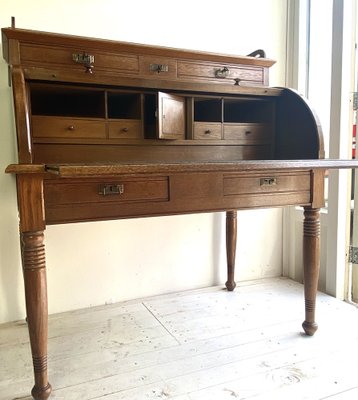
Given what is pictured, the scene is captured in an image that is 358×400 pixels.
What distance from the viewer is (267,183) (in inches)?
52.8

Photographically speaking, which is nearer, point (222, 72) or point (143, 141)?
point (143, 141)

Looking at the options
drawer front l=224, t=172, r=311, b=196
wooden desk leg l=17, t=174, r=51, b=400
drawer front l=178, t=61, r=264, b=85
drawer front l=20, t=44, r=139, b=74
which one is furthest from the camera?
drawer front l=178, t=61, r=264, b=85

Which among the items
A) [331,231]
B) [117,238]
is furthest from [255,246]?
[117,238]

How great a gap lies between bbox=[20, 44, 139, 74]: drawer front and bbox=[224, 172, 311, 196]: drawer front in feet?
2.14

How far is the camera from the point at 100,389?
1185 millimetres

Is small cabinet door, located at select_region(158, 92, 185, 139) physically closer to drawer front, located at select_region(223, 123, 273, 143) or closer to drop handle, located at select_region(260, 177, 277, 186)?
drawer front, located at select_region(223, 123, 273, 143)

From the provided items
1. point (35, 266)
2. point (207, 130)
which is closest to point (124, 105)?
point (207, 130)

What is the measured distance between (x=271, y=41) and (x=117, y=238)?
139cm

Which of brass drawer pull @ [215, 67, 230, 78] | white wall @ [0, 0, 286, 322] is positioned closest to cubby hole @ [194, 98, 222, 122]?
brass drawer pull @ [215, 67, 230, 78]

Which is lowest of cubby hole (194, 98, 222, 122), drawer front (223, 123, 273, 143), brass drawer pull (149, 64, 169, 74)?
drawer front (223, 123, 273, 143)

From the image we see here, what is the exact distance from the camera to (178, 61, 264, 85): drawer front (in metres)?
1.63

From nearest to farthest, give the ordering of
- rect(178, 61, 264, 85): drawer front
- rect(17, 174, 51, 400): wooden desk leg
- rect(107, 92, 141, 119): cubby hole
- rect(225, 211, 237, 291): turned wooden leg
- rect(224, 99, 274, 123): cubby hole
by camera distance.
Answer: rect(17, 174, 51, 400): wooden desk leg → rect(107, 92, 141, 119): cubby hole → rect(178, 61, 264, 85): drawer front → rect(224, 99, 274, 123): cubby hole → rect(225, 211, 237, 291): turned wooden leg

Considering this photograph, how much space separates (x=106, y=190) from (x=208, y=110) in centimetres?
81

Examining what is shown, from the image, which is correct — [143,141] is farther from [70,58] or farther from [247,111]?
[247,111]
